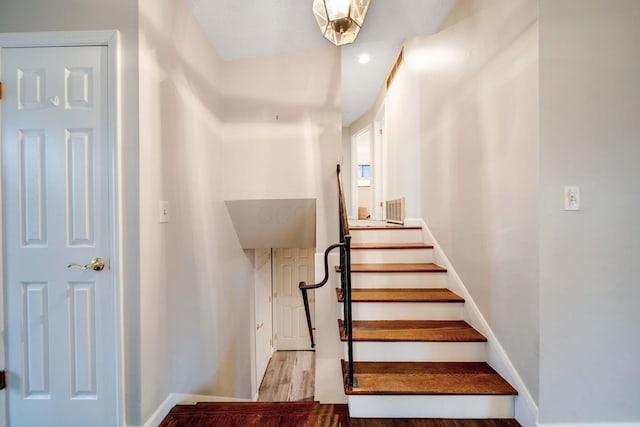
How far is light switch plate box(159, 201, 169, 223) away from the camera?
1.58 m

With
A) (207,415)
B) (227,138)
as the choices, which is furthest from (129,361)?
(227,138)


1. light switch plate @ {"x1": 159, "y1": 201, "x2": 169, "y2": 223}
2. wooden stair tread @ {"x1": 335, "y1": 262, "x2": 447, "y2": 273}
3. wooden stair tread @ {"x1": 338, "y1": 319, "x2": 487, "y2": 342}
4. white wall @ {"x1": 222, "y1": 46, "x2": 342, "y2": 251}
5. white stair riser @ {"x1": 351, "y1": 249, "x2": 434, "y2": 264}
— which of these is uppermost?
white wall @ {"x1": 222, "y1": 46, "x2": 342, "y2": 251}

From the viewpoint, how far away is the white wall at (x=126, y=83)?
1.40 meters

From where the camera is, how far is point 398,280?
229cm

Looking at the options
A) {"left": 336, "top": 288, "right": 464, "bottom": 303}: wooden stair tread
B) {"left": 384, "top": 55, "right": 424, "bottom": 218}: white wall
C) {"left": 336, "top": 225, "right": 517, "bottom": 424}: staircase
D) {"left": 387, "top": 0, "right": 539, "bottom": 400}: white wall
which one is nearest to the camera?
{"left": 387, "top": 0, "right": 539, "bottom": 400}: white wall

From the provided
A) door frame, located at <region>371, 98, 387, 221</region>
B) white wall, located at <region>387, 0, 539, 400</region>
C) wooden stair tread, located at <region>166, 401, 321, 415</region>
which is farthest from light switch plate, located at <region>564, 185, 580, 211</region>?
door frame, located at <region>371, 98, 387, 221</region>

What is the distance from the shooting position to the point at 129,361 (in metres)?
1.40

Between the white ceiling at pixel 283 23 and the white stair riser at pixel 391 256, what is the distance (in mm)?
1881

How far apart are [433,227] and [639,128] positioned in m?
1.55

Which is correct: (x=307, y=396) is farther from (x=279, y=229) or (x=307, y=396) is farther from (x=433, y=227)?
(x=433, y=227)

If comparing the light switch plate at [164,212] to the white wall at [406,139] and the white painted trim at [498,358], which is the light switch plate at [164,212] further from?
the white wall at [406,139]

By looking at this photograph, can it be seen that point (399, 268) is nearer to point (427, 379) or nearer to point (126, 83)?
point (427, 379)

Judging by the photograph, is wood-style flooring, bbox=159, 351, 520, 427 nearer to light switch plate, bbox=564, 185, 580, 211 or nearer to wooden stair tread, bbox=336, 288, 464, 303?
wooden stair tread, bbox=336, 288, 464, 303

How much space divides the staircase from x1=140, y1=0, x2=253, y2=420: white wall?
1089 mm
